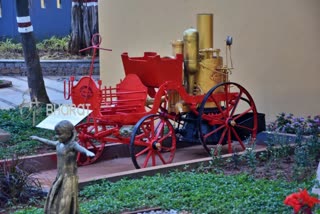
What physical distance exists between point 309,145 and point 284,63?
2.69 metres

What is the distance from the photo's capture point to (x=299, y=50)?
9969 mm

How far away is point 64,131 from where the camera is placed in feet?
15.6

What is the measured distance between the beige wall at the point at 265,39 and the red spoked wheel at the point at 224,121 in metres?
1.34

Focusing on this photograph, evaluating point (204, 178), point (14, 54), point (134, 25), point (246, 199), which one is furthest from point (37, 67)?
point (14, 54)

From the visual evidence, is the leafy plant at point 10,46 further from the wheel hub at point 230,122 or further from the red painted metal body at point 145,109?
the wheel hub at point 230,122

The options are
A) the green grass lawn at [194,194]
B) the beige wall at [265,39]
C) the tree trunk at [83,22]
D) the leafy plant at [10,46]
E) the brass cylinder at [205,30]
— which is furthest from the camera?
the leafy plant at [10,46]

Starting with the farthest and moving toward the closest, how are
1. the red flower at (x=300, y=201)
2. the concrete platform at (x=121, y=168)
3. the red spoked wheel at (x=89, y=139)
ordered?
the red spoked wheel at (x=89, y=139)
the concrete platform at (x=121, y=168)
the red flower at (x=300, y=201)

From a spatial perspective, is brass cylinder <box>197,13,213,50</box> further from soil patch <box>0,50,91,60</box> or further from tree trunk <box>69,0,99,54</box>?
tree trunk <box>69,0,99,54</box>

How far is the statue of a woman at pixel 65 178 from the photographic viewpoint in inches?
186

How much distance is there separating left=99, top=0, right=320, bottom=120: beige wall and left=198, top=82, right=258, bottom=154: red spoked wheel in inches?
52.8

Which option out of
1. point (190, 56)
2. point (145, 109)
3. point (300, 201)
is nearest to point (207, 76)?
point (190, 56)

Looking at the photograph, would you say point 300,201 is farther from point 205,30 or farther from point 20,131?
point 20,131

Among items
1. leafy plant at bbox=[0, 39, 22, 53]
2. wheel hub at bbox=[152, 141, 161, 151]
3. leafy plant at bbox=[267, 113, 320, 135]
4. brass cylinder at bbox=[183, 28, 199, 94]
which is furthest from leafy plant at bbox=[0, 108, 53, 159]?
leafy plant at bbox=[0, 39, 22, 53]

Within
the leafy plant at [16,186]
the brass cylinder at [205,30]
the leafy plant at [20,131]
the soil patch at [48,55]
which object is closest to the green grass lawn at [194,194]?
the leafy plant at [16,186]
